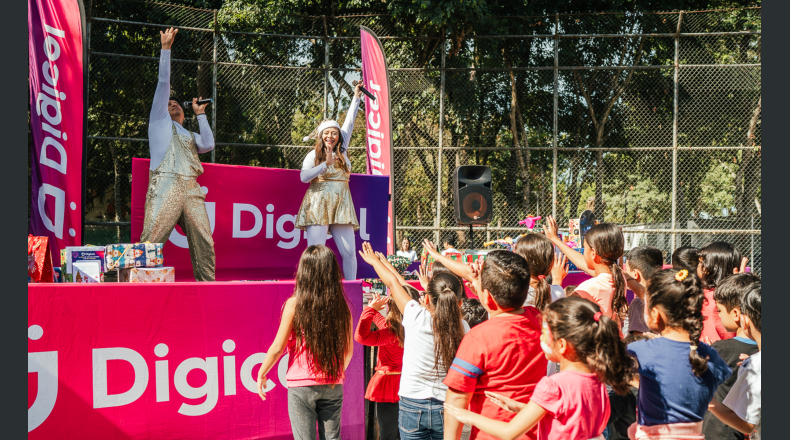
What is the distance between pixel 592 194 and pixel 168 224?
1083cm

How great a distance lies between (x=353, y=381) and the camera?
4.05 m

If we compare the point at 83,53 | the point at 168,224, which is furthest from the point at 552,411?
the point at 83,53

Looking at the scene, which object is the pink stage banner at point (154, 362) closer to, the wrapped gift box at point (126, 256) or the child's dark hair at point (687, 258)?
the wrapped gift box at point (126, 256)

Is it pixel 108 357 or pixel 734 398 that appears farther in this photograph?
pixel 108 357

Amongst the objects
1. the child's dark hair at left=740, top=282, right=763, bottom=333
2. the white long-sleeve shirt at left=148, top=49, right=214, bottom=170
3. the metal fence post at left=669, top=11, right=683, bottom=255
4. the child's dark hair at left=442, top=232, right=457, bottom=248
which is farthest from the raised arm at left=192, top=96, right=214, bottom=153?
the metal fence post at left=669, top=11, right=683, bottom=255

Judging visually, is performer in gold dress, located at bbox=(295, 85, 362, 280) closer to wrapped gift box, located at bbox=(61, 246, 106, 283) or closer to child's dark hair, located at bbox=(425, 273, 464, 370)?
wrapped gift box, located at bbox=(61, 246, 106, 283)

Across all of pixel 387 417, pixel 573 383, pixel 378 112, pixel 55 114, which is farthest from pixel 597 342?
pixel 378 112

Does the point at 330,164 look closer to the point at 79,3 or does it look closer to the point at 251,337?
the point at 251,337

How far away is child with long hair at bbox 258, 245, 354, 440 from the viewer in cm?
278

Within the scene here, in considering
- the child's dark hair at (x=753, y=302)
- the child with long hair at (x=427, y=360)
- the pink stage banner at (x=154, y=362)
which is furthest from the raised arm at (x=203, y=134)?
the child's dark hair at (x=753, y=302)

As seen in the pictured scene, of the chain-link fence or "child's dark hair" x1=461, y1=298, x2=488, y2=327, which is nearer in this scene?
"child's dark hair" x1=461, y1=298, x2=488, y2=327

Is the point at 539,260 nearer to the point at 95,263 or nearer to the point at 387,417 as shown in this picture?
the point at 387,417

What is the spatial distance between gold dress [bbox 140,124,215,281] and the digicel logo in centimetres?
153

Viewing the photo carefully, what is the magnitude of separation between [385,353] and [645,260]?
1752 millimetres
